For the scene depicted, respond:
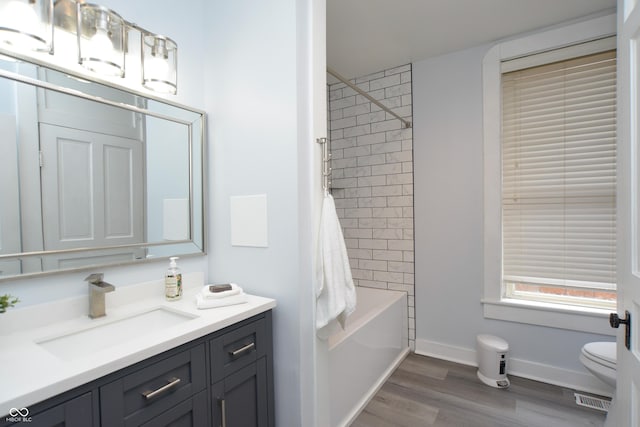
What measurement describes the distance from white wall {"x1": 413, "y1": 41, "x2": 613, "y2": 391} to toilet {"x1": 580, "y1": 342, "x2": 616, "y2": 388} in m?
0.48

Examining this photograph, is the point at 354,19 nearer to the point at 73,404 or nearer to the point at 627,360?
the point at 627,360

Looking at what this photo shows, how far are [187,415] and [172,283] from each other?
60cm

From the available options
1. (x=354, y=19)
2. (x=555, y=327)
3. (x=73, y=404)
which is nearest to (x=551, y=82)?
(x=354, y=19)

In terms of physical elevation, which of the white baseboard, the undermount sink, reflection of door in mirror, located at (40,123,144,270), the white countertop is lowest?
the white baseboard

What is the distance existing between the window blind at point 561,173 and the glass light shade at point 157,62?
2.43 m

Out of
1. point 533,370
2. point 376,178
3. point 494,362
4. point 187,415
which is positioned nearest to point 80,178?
point 187,415

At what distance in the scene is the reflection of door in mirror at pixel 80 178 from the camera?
3.86 ft

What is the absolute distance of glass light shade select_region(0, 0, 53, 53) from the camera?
1.03 metres

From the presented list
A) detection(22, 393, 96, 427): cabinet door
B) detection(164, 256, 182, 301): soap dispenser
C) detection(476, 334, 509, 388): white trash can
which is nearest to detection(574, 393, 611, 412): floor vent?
detection(476, 334, 509, 388): white trash can

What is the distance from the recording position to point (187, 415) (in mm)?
1129

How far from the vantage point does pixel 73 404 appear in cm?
83

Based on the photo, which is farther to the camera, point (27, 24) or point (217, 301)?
point (217, 301)

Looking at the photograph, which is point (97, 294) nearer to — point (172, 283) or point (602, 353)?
point (172, 283)

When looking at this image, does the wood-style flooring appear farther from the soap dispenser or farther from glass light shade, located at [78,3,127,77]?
glass light shade, located at [78,3,127,77]
